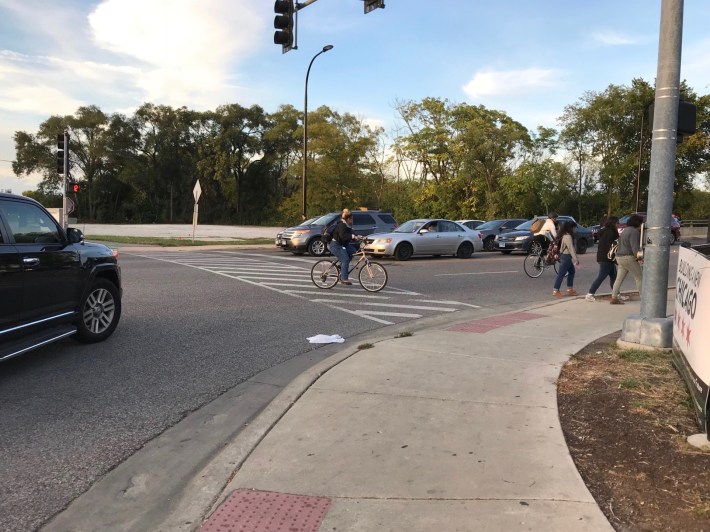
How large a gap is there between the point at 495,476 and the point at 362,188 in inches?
2149

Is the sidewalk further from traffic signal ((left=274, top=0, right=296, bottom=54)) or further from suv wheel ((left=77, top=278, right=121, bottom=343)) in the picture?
traffic signal ((left=274, top=0, right=296, bottom=54))

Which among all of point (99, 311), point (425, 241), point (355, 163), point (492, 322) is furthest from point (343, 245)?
point (355, 163)

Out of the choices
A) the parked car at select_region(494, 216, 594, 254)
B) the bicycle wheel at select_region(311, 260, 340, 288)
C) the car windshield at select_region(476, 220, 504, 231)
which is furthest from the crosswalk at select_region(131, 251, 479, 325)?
the car windshield at select_region(476, 220, 504, 231)

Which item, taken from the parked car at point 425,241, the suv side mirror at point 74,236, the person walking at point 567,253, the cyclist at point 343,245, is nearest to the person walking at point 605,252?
the person walking at point 567,253

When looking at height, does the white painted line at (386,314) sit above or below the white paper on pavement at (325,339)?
above

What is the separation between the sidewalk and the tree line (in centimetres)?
3999

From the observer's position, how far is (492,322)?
28.5 feet

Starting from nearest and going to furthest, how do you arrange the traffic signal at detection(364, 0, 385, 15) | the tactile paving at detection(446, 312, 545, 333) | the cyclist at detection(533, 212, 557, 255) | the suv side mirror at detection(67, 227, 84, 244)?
the suv side mirror at detection(67, 227, 84, 244) < the tactile paving at detection(446, 312, 545, 333) < the traffic signal at detection(364, 0, 385, 15) < the cyclist at detection(533, 212, 557, 255)

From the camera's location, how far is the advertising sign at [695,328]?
394cm

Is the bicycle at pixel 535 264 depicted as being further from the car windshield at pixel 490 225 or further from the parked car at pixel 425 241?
the car windshield at pixel 490 225

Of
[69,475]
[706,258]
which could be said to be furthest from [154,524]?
[706,258]

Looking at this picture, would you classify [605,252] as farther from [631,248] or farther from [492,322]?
Answer: [492,322]

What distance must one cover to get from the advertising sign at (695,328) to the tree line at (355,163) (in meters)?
39.2

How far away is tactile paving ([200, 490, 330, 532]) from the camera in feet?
9.58
